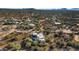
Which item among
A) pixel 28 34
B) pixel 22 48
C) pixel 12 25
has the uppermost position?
pixel 12 25

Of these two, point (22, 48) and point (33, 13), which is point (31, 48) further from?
point (33, 13)

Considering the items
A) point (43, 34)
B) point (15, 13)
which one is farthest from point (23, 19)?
point (43, 34)
